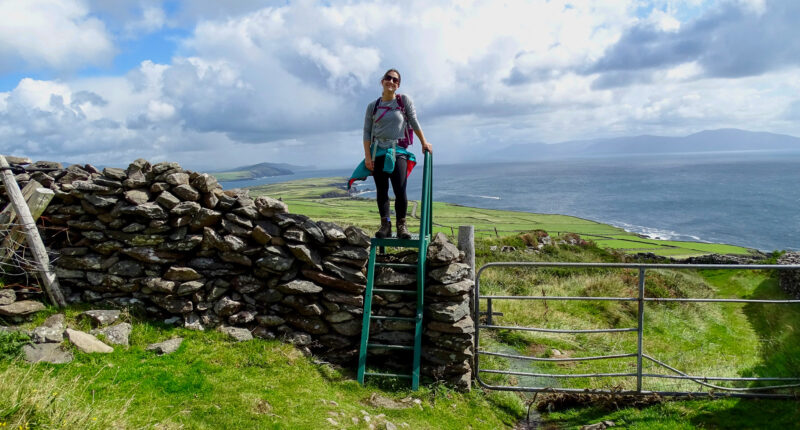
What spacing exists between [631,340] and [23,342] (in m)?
11.1

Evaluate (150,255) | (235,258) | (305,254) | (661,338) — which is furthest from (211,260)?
(661,338)

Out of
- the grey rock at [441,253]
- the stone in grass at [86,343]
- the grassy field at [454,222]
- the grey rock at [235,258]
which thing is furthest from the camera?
the grassy field at [454,222]

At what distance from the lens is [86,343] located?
607cm

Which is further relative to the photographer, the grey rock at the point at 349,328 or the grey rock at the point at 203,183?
the grey rock at the point at 203,183

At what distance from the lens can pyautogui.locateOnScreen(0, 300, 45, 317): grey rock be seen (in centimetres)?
660

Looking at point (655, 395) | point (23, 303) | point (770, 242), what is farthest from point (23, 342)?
point (770, 242)

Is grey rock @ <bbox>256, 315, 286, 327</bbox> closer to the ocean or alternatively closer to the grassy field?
the grassy field

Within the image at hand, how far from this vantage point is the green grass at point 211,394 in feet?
14.0

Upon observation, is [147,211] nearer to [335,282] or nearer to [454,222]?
[335,282]

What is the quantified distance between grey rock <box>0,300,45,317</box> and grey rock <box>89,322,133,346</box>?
1.15 meters

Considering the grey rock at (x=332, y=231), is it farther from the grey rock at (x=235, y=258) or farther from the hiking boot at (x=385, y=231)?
the grey rock at (x=235, y=258)

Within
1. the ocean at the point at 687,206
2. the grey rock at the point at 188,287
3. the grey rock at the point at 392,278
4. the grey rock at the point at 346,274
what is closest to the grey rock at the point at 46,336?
the grey rock at the point at 188,287

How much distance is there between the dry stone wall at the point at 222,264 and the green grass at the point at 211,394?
1.40 ft

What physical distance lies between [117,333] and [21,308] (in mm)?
1662
